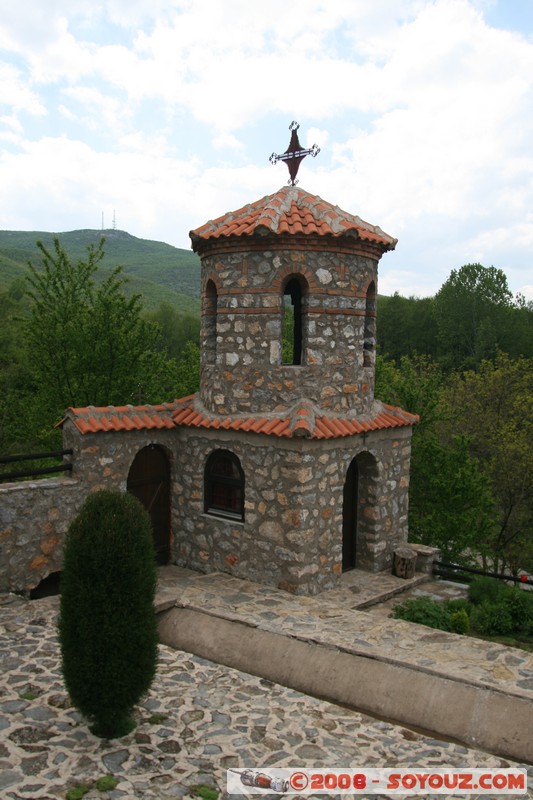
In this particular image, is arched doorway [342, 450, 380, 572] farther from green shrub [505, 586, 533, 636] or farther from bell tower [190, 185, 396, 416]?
green shrub [505, 586, 533, 636]

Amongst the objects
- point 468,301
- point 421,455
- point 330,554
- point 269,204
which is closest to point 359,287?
point 269,204

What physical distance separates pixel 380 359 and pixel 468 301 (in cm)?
2352

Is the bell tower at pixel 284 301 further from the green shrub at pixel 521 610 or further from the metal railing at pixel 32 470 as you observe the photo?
the green shrub at pixel 521 610

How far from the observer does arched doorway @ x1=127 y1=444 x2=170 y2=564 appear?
1112cm

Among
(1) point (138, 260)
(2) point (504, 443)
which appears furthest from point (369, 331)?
(1) point (138, 260)

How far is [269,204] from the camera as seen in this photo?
35.3ft

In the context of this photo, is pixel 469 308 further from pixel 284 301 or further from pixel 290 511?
pixel 290 511

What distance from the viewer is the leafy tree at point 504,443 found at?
18.9 metres

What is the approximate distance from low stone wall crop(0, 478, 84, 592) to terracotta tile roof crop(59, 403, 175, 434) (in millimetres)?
976

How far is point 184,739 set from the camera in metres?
6.51

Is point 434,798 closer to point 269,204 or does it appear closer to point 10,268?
point 269,204

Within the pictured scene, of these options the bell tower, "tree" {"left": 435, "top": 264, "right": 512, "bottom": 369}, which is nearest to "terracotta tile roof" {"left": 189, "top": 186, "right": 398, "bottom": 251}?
the bell tower

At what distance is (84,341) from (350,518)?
8221 millimetres

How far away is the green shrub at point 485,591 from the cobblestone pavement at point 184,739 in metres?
4.77
